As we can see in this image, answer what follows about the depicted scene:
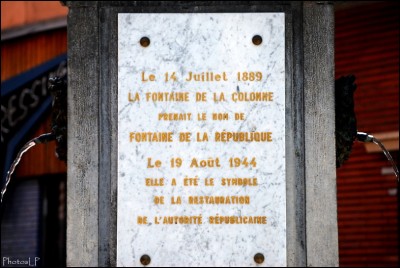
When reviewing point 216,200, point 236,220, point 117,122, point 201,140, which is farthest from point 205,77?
point 236,220

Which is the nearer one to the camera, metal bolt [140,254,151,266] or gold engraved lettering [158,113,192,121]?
metal bolt [140,254,151,266]

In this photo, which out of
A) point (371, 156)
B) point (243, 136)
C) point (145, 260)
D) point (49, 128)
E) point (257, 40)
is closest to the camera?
point (145, 260)

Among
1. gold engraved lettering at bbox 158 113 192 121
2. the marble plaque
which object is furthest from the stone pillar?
gold engraved lettering at bbox 158 113 192 121

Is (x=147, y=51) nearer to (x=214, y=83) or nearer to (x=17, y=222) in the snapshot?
(x=214, y=83)

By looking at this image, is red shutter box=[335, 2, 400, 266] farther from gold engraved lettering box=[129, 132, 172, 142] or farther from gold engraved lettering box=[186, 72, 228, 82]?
gold engraved lettering box=[129, 132, 172, 142]

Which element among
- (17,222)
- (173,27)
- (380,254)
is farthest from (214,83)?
(17,222)

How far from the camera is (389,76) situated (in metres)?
14.0

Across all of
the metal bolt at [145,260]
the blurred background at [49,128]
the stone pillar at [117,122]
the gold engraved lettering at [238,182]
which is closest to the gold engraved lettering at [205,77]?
the stone pillar at [117,122]

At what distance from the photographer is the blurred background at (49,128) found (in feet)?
45.3

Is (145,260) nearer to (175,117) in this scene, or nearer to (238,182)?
(238,182)

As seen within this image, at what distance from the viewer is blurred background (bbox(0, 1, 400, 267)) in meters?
13.8

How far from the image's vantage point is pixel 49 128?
51.3ft

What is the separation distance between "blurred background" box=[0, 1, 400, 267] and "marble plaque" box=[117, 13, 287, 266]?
7.57 meters

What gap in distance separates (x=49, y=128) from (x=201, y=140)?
32.6ft
